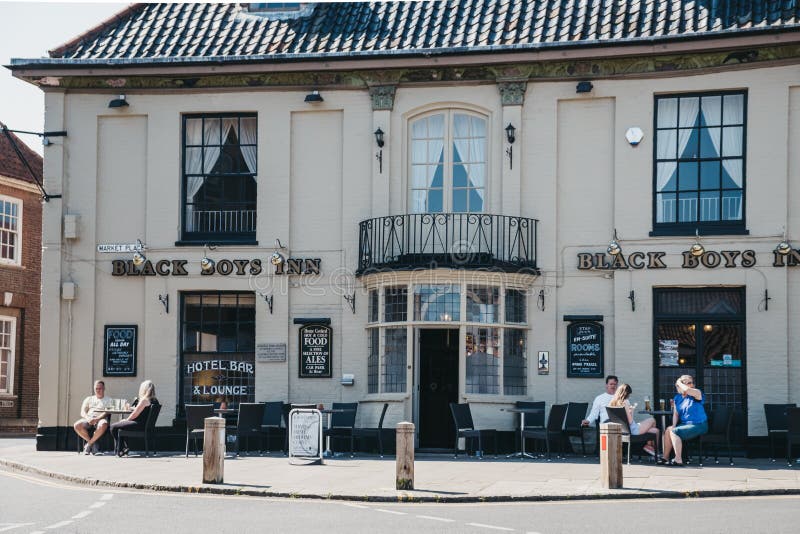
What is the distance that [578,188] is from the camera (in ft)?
72.7

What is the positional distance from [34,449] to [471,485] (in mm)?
10722

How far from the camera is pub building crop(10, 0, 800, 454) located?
2141 cm

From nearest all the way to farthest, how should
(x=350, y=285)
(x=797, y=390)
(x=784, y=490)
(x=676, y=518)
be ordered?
(x=676, y=518) → (x=784, y=490) → (x=797, y=390) → (x=350, y=285)

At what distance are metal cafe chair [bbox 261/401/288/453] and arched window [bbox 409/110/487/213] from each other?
4.37 metres

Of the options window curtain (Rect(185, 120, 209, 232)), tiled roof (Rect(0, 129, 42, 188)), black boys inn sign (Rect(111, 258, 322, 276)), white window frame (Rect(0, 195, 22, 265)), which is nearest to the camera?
black boys inn sign (Rect(111, 258, 322, 276))

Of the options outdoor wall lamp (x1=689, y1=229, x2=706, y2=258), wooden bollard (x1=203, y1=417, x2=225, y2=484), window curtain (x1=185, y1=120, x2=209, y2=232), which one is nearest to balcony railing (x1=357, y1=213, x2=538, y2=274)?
outdoor wall lamp (x1=689, y1=229, x2=706, y2=258)

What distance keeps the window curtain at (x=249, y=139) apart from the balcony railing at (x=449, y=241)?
2.61m

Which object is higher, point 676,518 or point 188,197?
point 188,197

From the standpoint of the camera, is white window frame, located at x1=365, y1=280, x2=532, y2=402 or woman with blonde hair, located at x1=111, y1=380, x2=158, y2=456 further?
white window frame, located at x1=365, y1=280, x2=532, y2=402

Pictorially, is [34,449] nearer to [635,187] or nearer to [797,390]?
[635,187]

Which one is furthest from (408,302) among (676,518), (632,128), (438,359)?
(676,518)

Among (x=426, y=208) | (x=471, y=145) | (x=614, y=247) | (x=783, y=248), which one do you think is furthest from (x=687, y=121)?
(x=426, y=208)

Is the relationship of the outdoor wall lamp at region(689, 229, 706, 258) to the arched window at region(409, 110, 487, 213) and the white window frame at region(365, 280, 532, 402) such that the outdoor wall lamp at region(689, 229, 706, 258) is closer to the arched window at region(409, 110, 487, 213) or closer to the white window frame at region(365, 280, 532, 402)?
the white window frame at region(365, 280, 532, 402)

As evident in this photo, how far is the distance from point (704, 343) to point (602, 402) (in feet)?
7.74
